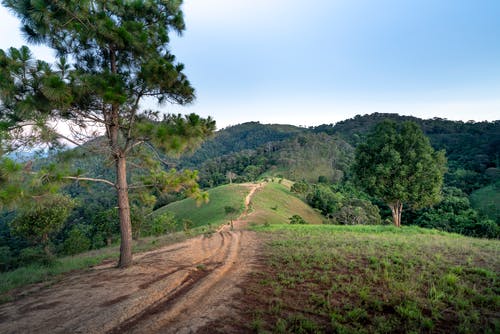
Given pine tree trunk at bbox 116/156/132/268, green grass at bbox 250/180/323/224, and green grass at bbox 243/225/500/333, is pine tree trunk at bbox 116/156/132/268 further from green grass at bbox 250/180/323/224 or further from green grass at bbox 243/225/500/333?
green grass at bbox 250/180/323/224

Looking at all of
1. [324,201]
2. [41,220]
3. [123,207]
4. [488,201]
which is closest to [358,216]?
A: [324,201]

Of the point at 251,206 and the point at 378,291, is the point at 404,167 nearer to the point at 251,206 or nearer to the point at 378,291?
the point at 378,291

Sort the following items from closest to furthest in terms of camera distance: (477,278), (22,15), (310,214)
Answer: (477,278) < (22,15) < (310,214)

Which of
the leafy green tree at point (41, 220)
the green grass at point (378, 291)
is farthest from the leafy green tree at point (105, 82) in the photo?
the leafy green tree at point (41, 220)

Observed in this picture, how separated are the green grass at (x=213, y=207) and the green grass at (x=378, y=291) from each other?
24368 mm

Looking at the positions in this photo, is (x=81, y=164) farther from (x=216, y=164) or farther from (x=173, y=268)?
(x=216, y=164)

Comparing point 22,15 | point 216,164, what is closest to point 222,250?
point 22,15

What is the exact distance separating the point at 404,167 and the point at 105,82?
1832 centimetres

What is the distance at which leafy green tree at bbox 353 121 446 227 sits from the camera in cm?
1727

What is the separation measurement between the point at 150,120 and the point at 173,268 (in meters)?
4.94

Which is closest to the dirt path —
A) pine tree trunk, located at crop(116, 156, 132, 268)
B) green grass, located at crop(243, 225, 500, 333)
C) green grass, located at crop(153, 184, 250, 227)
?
pine tree trunk, located at crop(116, 156, 132, 268)

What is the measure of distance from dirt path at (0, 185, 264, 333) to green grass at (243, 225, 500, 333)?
88cm

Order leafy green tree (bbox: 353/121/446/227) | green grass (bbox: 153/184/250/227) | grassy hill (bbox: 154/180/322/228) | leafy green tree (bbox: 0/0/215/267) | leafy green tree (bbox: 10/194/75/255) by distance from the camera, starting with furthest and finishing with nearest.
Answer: grassy hill (bbox: 154/180/322/228), green grass (bbox: 153/184/250/227), leafy green tree (bbox: 10/194/75/255), leafy green tree (bbox: 353/121/446/227), leafy green tree (bbox: 0/0/215/267)

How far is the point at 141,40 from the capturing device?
7.28 metres
